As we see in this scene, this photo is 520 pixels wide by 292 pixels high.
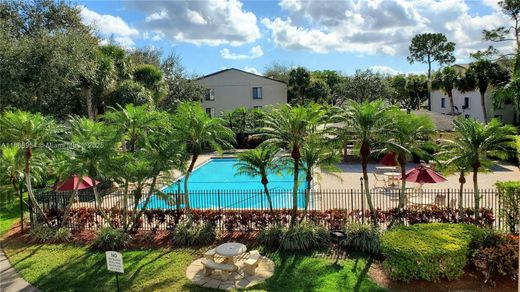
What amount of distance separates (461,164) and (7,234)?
1756 cm

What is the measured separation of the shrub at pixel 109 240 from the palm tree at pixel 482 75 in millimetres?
31924

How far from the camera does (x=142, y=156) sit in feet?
47.9

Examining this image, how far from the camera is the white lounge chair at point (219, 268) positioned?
452 inches

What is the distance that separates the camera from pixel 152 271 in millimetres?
12242

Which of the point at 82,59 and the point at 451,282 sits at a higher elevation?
the point at 82,59

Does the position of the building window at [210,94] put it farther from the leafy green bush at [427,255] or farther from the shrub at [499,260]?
the shrub at [499,260]

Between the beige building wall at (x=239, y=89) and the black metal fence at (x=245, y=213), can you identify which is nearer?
the black metal fence at (x=245, y=213)

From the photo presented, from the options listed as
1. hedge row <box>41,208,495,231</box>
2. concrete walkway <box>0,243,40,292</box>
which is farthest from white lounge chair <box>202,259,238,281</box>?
concrete walkway <box>0,243,40,292</box>

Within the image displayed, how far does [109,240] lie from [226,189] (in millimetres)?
12247

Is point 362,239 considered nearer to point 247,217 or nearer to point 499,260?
point 499,260

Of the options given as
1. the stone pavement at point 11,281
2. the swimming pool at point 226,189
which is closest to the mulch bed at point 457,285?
the swimming pool at point 226,189

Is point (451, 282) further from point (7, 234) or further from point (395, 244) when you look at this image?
point (7, 234)

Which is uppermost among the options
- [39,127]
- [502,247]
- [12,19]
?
[12,19]

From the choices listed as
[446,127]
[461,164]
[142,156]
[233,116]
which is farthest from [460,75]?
[142,156]
